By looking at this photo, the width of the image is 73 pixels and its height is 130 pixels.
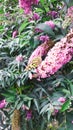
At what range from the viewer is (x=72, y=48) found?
0.99m

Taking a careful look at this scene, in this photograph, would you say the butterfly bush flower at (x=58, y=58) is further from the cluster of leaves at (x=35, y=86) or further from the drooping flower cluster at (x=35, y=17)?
the drooping flower cluster at (x=35, y=17)

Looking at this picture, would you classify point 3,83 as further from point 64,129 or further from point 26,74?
point 64,129

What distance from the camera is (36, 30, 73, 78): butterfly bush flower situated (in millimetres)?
974

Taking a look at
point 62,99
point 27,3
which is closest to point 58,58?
point 62,99

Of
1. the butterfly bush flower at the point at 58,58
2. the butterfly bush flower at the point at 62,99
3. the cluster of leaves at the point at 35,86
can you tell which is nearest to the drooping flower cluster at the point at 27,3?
the cluster of leaves at the point at 35,86

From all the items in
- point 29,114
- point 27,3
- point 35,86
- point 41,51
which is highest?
point 27,3

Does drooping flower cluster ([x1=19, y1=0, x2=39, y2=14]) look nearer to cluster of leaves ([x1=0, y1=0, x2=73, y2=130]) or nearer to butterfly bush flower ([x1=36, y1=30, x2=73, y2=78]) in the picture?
cluster of leaves ([x1=0, y1=0, x2=73, y2=130])

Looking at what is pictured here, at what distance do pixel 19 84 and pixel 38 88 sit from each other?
0.08m

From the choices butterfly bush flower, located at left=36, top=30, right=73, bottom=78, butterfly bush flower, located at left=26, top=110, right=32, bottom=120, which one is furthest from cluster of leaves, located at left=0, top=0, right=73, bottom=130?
butterfly bush flower, located at left=36, top=30, right=73, bottom=78

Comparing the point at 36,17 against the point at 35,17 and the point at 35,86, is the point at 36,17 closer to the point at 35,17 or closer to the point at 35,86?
the point at 35,17

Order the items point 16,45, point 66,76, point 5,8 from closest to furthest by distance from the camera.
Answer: point 66,76, point 16,45, point 5,8

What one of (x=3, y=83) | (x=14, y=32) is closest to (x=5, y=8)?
(x=14, y=32)

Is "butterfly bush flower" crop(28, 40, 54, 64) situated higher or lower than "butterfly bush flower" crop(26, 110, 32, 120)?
higher

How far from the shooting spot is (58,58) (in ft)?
3.22
